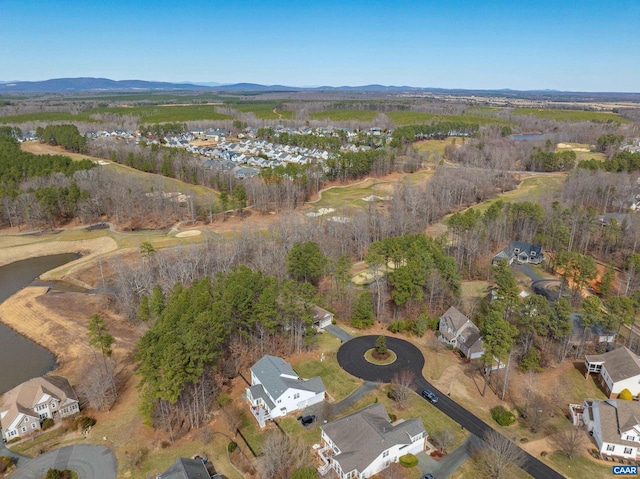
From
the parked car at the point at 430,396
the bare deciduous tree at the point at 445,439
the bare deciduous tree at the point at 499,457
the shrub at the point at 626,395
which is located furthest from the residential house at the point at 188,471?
the shrub at the point at 626,395

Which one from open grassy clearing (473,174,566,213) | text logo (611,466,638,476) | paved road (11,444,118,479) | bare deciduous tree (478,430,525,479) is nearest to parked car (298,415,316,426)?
bare deciduous tree (478,430,525,479)

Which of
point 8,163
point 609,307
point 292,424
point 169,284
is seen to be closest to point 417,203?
point 609,307

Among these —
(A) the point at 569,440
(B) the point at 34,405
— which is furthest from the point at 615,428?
(B) the point at 34,405

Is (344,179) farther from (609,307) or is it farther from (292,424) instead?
(292,424)

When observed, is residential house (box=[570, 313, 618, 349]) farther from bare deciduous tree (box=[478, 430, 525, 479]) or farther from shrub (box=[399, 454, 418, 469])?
shrub (box=[399, 454, 418, 469])

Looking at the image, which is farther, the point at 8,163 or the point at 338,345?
the point at 8,163
